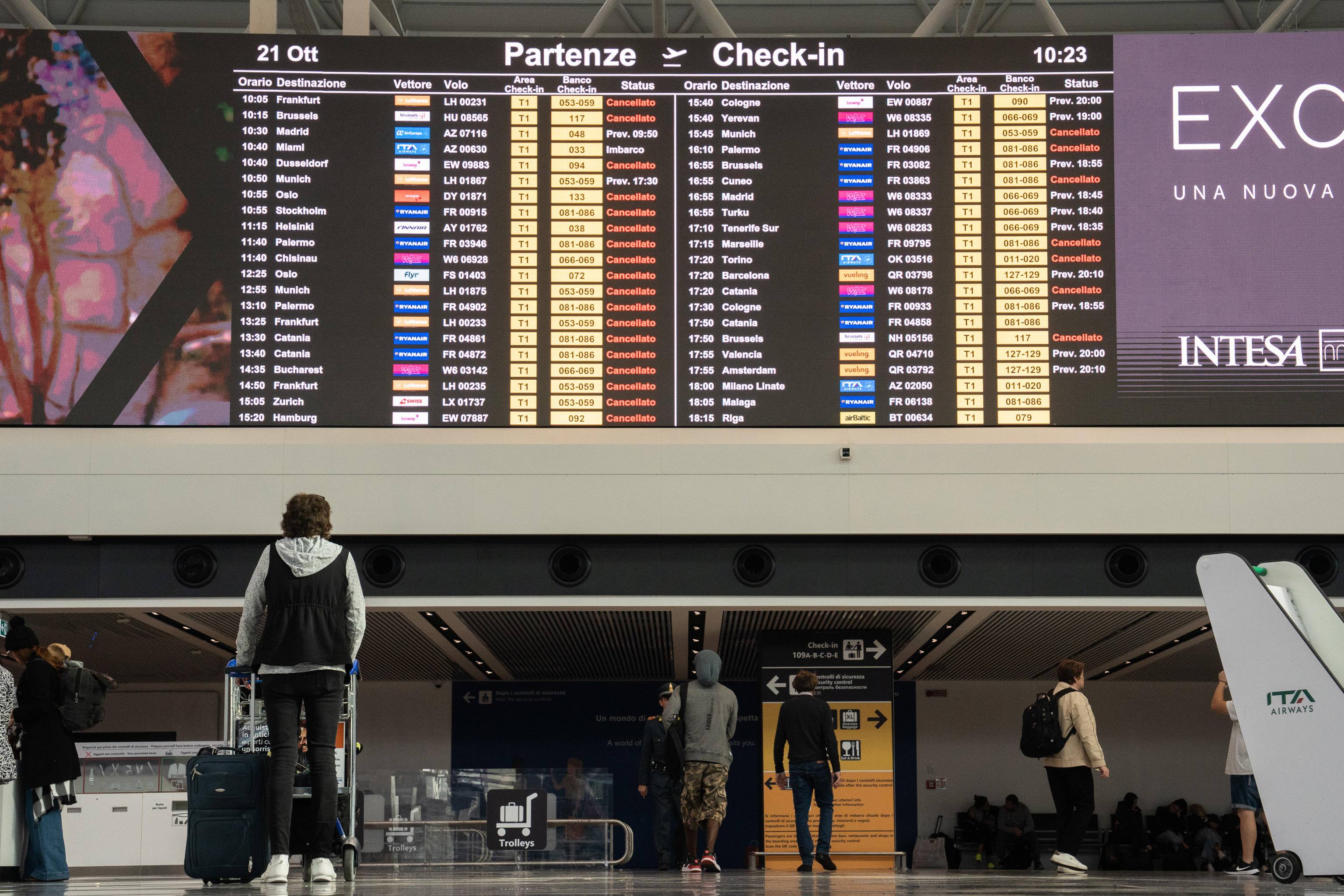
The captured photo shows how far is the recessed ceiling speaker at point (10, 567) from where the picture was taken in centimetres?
1244

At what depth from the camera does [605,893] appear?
19.9 ft

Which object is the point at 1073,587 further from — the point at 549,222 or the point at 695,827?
the point at 549,222

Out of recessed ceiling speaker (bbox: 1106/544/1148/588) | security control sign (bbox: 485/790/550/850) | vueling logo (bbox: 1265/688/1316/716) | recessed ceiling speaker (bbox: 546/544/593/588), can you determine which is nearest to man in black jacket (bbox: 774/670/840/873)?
recessed ceiling speaker (bbox: 546/544/593/588)

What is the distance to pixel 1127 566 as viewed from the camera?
12594mm

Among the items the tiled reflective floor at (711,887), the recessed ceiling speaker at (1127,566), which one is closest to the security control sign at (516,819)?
the tiled reflective floor at (711,887)

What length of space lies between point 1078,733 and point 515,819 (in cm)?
514

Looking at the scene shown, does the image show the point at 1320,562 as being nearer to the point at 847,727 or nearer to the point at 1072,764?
the point at 1072,764

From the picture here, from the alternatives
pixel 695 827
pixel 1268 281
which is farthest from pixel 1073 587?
pixel 695 827

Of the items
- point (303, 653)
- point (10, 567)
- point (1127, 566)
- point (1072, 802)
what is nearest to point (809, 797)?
point (1072, 802)

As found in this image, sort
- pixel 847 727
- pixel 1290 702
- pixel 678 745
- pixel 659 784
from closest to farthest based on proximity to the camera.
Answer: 1. pixel 1290 702
2. pixel 678 745
3. pixel 659 784
4. pixel 847 727

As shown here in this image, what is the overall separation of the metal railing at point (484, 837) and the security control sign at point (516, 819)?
0.25 ft

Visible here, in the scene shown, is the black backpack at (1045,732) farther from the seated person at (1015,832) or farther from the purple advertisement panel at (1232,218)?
the seated person at (1015,832)

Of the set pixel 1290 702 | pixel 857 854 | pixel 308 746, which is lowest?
pixel 857 854

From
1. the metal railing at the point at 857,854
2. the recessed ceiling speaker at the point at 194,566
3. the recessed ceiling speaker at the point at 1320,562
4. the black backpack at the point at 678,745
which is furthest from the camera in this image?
the metal railing at the point at 857,854
